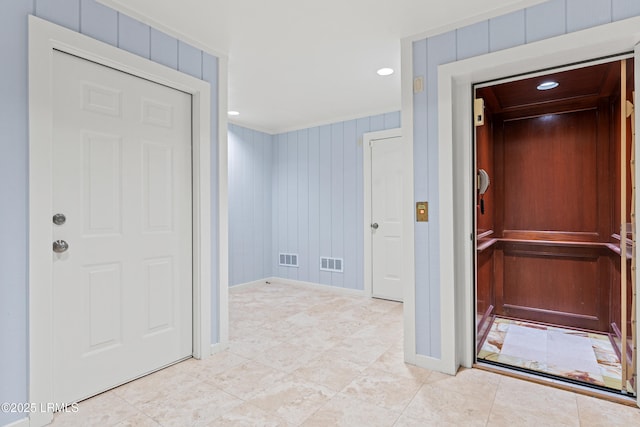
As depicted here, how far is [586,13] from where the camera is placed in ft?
6.42

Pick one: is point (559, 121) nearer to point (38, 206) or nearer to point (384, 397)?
point (384, 397)

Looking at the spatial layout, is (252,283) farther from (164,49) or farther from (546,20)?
(546,20)

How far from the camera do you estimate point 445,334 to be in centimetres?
240

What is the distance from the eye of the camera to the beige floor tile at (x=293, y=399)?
1.94 meters

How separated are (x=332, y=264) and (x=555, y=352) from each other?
2793 mm

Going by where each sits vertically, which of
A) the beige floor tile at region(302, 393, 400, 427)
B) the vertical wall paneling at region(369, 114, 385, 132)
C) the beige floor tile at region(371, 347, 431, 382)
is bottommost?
the beige floor tile at region(302, 393, 400, 427)

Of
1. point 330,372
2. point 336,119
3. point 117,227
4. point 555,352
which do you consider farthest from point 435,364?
point 336,119

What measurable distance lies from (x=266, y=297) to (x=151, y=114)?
Answer: 9.29 feet

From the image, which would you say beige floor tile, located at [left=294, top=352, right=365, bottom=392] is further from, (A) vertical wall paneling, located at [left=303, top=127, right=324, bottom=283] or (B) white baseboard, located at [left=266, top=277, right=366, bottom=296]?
(A) vertical wall paneling, located at [left=303, top=127, right=324, bottom=283]

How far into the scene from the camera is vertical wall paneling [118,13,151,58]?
7.18 feet

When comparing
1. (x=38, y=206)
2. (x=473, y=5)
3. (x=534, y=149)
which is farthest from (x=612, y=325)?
(x=38, y=206)

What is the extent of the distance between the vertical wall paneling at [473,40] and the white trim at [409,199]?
0.34m

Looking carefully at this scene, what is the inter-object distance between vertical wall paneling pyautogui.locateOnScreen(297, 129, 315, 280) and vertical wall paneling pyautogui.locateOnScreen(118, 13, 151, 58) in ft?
10.0

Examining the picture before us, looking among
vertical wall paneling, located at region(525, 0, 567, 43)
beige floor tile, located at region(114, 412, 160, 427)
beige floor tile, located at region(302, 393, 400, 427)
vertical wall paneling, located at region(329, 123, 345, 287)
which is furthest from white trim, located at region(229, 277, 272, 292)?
vertical wall paneling, located at region(525, 0, 567, 43)
